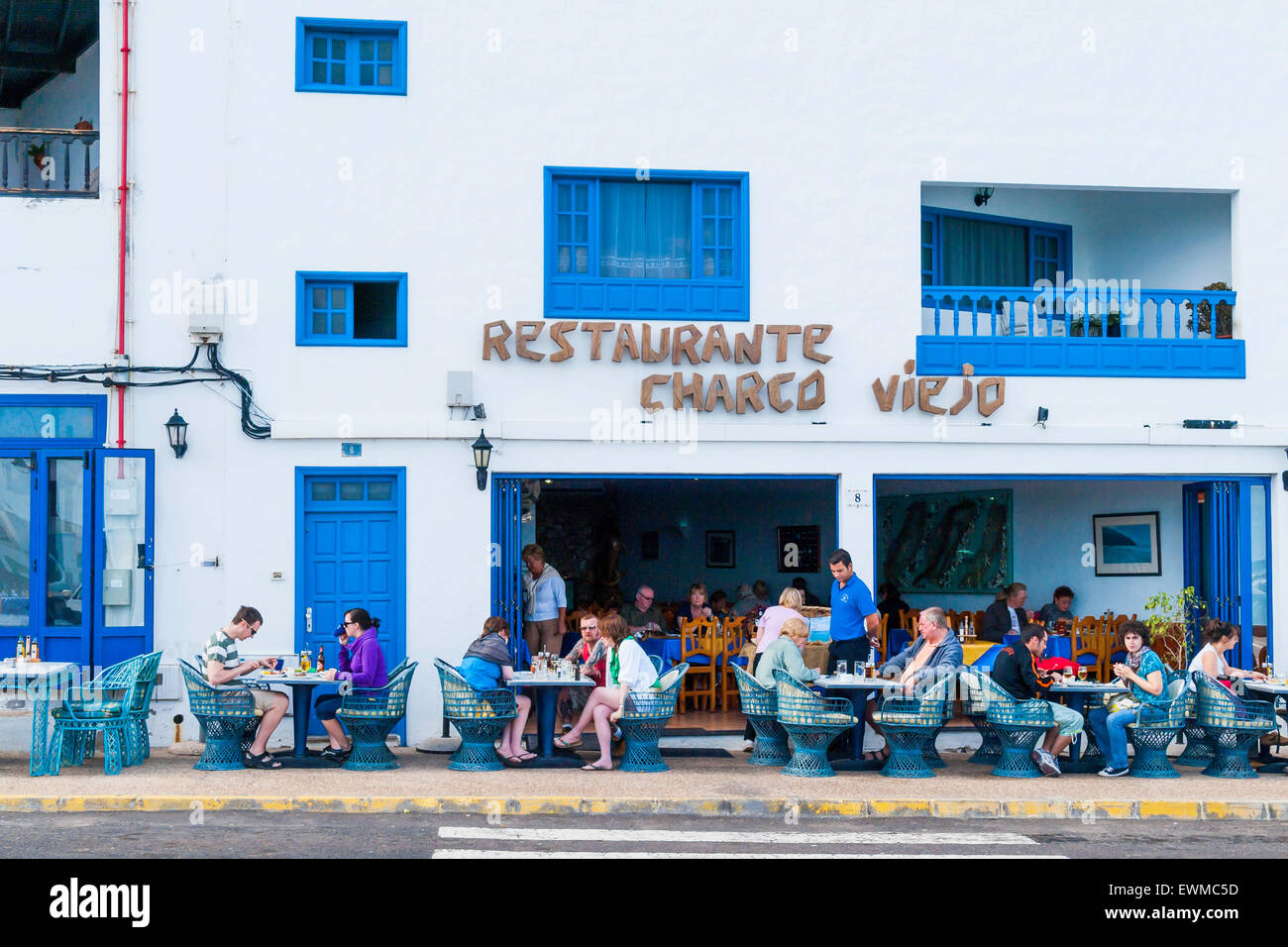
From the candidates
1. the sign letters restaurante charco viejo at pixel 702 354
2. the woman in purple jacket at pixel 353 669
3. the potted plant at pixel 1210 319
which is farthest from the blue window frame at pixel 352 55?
the potted plant at pixel 1210 319

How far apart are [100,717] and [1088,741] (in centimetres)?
853

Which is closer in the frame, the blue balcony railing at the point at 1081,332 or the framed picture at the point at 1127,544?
the blue balcony railing at the point at 1081,332

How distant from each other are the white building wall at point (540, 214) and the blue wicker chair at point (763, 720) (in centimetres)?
222

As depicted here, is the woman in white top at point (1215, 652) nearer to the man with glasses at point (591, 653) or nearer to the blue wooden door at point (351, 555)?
the man with glasses at point (591, 653)

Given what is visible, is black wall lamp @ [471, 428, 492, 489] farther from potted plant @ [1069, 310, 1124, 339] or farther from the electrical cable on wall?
potted plant @ [1069, 310, 1124, 339]

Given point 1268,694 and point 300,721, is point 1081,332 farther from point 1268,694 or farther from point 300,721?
point 300,721

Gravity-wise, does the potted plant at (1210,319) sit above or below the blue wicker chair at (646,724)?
above

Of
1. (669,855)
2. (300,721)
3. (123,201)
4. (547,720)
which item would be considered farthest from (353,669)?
(123,201)

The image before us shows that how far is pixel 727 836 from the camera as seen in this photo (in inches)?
388

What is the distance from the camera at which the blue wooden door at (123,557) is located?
13461mm

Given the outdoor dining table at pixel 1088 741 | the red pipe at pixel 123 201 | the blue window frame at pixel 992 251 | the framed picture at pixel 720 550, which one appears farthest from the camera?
the framed picture at pixel 720 550

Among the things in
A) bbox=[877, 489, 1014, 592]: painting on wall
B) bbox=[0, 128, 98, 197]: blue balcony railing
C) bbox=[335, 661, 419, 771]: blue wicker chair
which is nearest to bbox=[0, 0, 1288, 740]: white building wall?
bbox=[0, 128, 98, 197]: blue balcony railing

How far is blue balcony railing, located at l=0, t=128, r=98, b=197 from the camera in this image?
14.0 m

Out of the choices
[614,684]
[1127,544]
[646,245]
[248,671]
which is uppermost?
[646,245]
